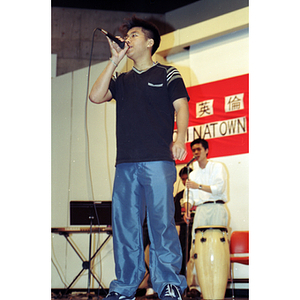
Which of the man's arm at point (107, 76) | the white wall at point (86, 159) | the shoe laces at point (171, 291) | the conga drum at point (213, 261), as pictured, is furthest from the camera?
the white wall at point (86, 159)

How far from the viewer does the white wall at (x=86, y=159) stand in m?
4.10

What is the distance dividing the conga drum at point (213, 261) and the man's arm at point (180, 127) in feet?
5.57

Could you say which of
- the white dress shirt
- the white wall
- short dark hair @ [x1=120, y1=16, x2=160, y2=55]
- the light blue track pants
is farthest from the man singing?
the white wall

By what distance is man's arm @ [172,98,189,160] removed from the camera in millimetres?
1666

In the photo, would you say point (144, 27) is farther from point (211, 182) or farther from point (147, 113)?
point (211, 182)

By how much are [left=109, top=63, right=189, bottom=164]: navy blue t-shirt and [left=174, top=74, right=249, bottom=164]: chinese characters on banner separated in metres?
2.43

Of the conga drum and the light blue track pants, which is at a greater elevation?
the light blue track pants

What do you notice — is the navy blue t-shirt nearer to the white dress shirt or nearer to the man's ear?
the man's ear

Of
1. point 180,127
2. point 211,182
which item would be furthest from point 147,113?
point 211,182

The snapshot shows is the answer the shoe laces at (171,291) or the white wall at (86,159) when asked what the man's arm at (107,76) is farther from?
the white wall at (86,159)

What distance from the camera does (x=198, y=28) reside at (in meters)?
4.51

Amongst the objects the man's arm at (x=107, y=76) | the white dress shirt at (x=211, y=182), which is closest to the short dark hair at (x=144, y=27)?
the man's arm at (x=107, y=76)

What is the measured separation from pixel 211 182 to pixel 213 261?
2.76ft

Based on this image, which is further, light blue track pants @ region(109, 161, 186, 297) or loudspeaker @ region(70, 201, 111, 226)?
loudspeaker @ region(70, 201, 111, 226)
